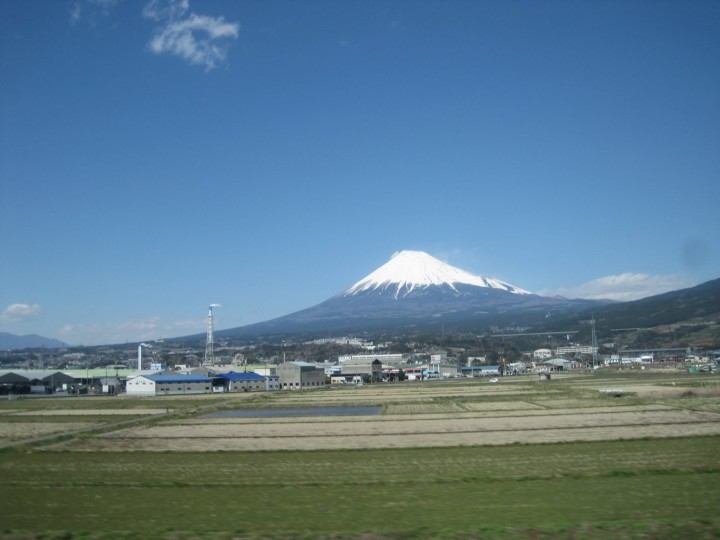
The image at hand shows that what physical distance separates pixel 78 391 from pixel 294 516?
2394 inches

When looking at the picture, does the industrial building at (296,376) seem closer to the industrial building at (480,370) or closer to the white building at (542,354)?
the industrial building at (480,370)

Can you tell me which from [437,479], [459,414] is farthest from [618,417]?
[437,479]

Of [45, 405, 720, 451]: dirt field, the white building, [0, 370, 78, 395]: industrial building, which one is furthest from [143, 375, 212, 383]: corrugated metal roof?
the white building

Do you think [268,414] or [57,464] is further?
[268,414]

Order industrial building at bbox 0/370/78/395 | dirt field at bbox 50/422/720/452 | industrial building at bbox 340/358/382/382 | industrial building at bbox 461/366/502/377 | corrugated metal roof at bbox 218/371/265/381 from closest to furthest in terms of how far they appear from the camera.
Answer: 1. dirt field at bbox 50/422/720/452
2. corrugated metal roof at bbox 218/371/265/381
3. industrial building at bbox 0/370/78/395
4. industrial building at bbox 340/358/382/382
5. industrial building at bbox 461/366/502/377

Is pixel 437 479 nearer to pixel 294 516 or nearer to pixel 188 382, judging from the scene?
pixel 294 516

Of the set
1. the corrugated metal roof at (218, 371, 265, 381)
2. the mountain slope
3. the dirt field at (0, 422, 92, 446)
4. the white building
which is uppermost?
the mountain slope

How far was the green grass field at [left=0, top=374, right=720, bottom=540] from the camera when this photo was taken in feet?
25.7

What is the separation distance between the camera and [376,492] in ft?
33.9

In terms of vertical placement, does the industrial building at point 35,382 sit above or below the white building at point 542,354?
above

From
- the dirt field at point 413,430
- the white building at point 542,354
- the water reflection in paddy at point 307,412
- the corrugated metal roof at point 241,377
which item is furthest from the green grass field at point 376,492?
the white building at point 542,354

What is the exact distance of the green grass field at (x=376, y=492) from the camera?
783cm

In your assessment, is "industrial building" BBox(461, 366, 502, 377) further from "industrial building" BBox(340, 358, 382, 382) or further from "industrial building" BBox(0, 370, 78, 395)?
"industrial building" BBox(0, 370, 78, 395)

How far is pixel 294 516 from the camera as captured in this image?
875 centimetres
